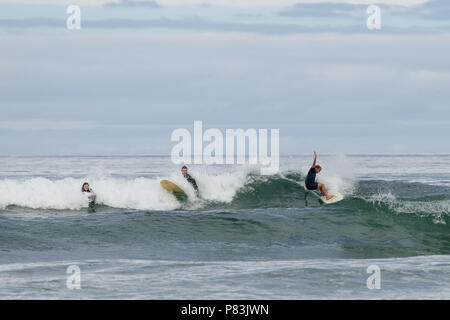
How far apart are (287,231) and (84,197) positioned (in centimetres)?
1128

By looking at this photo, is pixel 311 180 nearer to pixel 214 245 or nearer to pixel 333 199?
pixel 333 199

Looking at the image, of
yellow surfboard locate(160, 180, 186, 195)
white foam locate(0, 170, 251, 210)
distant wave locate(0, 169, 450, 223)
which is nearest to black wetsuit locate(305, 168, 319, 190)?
distant wave locate(0, 169, 450, 223)

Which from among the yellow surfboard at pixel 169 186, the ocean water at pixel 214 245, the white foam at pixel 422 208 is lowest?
the ocean water at pixel 214 245

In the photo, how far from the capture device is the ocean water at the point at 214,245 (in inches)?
446

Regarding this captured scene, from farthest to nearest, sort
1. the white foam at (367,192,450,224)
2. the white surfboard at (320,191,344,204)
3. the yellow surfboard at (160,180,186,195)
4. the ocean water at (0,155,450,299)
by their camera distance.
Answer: the yellow surfboard at (160,180,186,195)
the white surfboard at (320,191,344,204)
the white foam at (367,192,450,224)
the ocean water at (0,155,450,299)

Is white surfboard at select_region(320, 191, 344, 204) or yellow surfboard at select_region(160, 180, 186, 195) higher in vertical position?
yellow surfboard at select_region(160, 180, 186, 195)

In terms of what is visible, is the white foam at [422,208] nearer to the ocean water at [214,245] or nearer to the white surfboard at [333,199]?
the ocean water at [214,245]

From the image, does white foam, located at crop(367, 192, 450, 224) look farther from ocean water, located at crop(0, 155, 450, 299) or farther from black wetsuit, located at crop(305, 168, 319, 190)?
black wetsuit, located at crop(305, 168, 319, 190)

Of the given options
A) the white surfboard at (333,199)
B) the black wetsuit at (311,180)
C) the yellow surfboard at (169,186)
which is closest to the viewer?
the white surfboard at (333,199)

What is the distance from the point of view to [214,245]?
1733 cm

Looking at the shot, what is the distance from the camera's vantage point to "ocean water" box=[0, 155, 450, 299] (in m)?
11.3

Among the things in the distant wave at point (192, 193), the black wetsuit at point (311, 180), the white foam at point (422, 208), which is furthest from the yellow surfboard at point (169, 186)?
the white foam at point (422, 208)

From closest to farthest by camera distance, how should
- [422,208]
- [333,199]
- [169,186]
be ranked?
[422,208]
[333,199]
[169,186]

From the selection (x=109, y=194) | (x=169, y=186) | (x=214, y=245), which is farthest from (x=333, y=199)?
(x=109, y=194)
